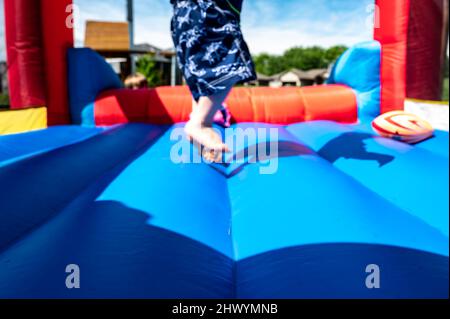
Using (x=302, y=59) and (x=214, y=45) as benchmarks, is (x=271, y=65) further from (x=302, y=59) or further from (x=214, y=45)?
(x=214, y=45)

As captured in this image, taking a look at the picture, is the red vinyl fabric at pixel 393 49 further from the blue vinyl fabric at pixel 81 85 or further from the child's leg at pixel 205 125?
the blue vinyl fabric at pixel 81 85

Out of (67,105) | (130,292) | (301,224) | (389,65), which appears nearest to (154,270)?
(130,292)

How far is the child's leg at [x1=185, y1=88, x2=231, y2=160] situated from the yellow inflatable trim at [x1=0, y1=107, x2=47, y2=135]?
69 centimetres

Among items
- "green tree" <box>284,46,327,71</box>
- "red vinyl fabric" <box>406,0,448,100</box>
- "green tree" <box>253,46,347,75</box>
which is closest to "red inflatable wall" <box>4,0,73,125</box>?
"red vinyl fabric" <box>406,0,448,100</box>

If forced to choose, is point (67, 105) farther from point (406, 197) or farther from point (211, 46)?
point (406, 197)

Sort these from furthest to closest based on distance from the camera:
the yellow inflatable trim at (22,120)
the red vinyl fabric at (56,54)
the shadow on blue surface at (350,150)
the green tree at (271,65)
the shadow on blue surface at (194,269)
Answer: the green tree at (271,65)
the red vinyl fabric at (56,54)
the yellow inflatable trim at (22,120)
the shadow on blue surface at (350,150)
the shadow on blue surface at (194,269)

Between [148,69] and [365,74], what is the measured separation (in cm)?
833

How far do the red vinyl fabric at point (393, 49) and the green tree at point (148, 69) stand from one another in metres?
8.38

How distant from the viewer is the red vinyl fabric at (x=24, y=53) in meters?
1.79

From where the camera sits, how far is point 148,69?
9.17m

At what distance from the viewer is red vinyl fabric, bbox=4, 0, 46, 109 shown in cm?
179

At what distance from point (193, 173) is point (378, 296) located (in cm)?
62

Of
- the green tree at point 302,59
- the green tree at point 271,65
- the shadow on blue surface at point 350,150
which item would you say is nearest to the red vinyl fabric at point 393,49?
the shadow on blue surface at point 350,150

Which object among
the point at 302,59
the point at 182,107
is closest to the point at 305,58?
the point at 302,59
